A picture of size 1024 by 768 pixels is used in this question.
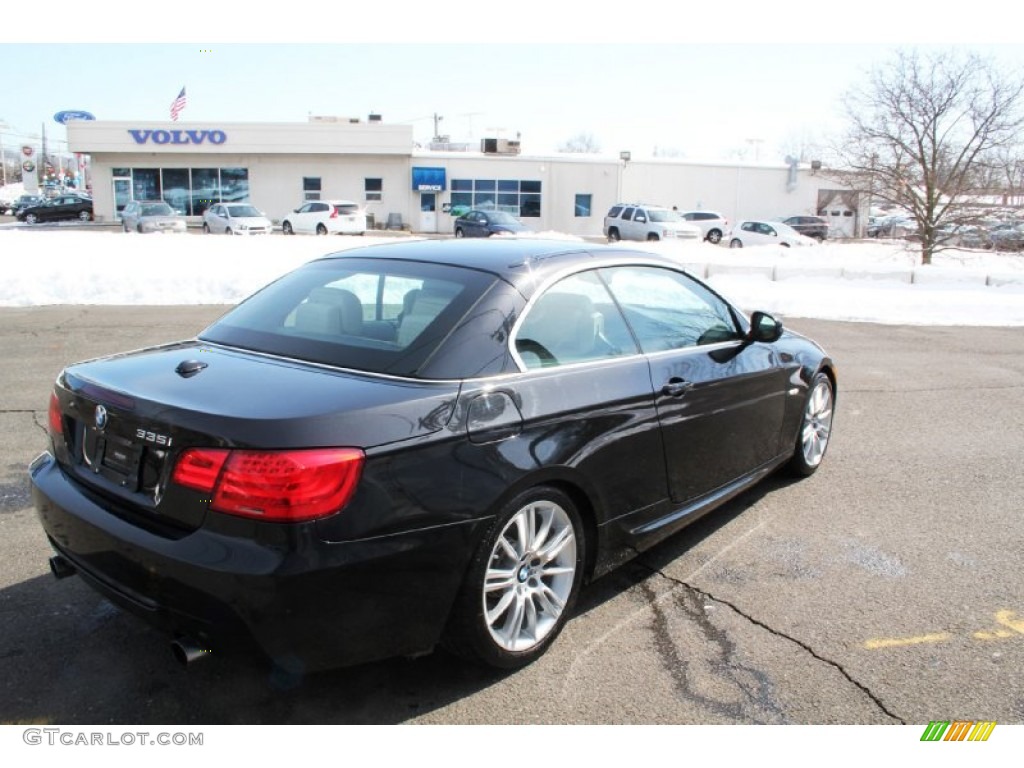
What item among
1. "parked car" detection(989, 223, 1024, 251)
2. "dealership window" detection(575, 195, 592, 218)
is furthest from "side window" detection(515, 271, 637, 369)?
"dealership window" detection(575, 195, 592, 218)

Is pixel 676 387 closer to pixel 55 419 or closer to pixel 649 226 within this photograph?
pixel 55 419

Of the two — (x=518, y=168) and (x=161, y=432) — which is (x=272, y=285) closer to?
(x=161, y=432)

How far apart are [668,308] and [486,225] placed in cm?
3010

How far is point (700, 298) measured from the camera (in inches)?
175

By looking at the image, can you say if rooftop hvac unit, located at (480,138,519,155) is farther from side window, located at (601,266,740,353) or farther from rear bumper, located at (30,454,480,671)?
rear bumper, located at (30,454,480,671)

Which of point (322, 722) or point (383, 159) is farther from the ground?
point (383, 159)

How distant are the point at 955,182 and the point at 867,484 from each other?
65.5 ft

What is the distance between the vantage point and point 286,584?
2.39 meters

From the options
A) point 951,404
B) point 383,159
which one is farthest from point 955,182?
point 383,159

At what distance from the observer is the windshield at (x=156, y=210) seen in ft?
99.2

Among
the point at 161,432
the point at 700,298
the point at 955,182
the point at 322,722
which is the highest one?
the point at 955,182

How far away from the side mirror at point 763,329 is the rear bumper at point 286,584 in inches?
94.5

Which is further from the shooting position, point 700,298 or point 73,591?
point 700,298

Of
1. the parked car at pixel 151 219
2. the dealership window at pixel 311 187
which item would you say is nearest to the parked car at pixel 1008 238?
the parked car at pixel 151 219
